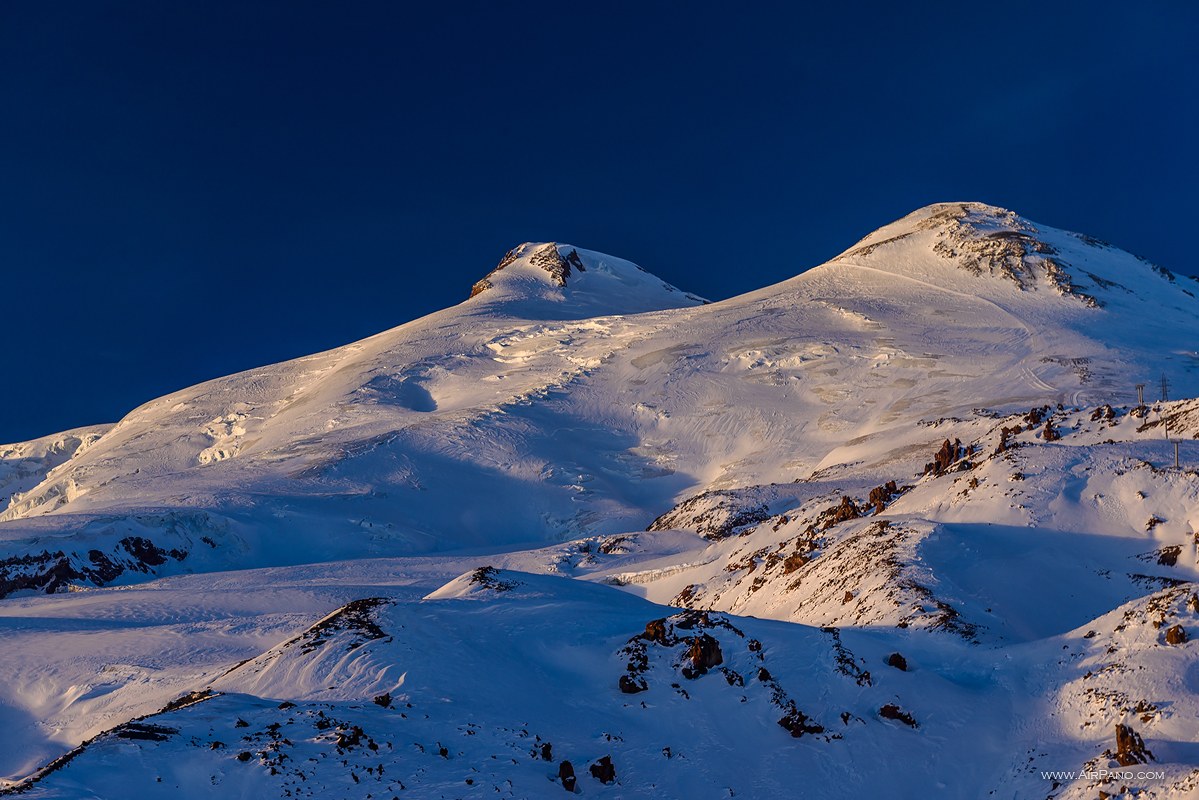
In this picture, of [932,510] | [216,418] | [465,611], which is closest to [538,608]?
[465,611]

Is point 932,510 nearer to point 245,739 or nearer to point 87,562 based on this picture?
point 245,739

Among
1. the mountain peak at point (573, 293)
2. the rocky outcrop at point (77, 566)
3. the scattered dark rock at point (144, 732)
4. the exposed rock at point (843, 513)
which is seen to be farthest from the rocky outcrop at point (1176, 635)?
the mountain peak at point (573, 293)

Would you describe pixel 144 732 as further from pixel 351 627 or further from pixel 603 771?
pixel 603 771

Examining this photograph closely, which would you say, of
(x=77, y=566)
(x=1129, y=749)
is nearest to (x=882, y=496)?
(x=1129, y=749)

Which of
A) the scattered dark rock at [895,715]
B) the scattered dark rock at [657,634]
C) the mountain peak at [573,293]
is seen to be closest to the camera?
the scattered dark rock at [895,715]

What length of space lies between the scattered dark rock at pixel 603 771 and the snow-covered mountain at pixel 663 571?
2.9 inches

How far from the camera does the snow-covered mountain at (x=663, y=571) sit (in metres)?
20.1

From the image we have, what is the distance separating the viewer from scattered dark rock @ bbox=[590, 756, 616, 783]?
19.2 metres

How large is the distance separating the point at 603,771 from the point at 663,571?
38.8 meters

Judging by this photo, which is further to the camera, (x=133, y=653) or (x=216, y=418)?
(x=216, y=418)

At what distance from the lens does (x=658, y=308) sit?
182 metres

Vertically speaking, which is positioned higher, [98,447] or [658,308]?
[658,308]

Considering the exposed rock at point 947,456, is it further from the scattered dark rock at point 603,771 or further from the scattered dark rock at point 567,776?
the scattered dark rock at point 567,776

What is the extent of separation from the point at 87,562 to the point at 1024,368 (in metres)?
91.9
